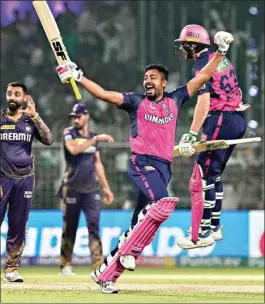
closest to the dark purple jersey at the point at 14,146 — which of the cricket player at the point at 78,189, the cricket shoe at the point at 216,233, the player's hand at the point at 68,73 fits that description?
the player's hand at the point at 68,73

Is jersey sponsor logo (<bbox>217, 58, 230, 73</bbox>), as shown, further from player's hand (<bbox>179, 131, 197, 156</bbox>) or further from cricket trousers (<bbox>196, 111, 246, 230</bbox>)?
player's hand (<bbox>179, 131, 197, 156</bbox>)

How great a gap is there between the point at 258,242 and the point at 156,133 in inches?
313

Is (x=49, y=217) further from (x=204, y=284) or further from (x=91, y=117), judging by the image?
(x=204, y=284)

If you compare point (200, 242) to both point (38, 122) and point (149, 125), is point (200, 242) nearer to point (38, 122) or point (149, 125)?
point (149, 125)

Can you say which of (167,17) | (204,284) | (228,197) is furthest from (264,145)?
(204,284)

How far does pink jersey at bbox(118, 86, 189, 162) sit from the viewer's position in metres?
12.6

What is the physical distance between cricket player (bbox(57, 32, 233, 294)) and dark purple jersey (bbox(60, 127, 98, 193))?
5146 millimetres

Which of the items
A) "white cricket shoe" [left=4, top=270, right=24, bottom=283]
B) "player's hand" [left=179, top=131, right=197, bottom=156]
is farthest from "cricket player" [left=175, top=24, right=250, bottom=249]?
"white cricket shoe" [left=4, top=270, right=24, bottom=283]

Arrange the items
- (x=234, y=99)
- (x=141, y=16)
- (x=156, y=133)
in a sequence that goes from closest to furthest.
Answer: (x=156, y=133)
(x=234, y=99)
(x=141, y=16)

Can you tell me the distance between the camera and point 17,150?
1399 cm

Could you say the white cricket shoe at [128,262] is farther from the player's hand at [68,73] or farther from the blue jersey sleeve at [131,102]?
the player's hand at [68,73]

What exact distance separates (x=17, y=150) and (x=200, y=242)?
2.43 metres

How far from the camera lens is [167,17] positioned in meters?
21.2

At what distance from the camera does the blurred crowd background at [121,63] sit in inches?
808
